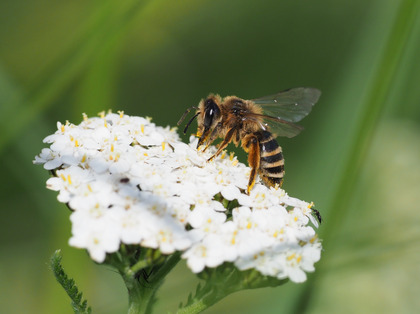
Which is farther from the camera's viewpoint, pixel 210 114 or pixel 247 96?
pixel 247 96

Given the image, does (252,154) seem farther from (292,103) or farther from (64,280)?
(64,280)

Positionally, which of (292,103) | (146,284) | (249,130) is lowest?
(146,284)

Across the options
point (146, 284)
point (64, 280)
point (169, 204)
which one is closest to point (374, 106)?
point (169, 204)

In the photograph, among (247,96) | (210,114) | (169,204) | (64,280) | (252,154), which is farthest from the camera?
(247,96)

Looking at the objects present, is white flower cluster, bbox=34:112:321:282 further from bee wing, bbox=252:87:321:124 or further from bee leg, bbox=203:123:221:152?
bee wing, bbox=252:87:321:124

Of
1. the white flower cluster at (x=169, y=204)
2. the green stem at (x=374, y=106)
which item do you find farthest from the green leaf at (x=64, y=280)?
the green stem at (x=374, y=106)

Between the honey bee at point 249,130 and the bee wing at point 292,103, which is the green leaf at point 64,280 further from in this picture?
the bee wing at point 292,103

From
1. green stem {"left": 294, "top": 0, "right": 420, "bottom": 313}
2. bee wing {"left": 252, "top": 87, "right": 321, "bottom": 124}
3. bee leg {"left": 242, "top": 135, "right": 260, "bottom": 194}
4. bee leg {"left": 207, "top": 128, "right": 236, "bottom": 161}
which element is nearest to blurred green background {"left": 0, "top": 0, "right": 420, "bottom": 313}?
green stem {"left": 294, "top": 0, "right": 420, "bottom": 313}

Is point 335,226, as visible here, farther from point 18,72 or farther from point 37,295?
point 18,72
